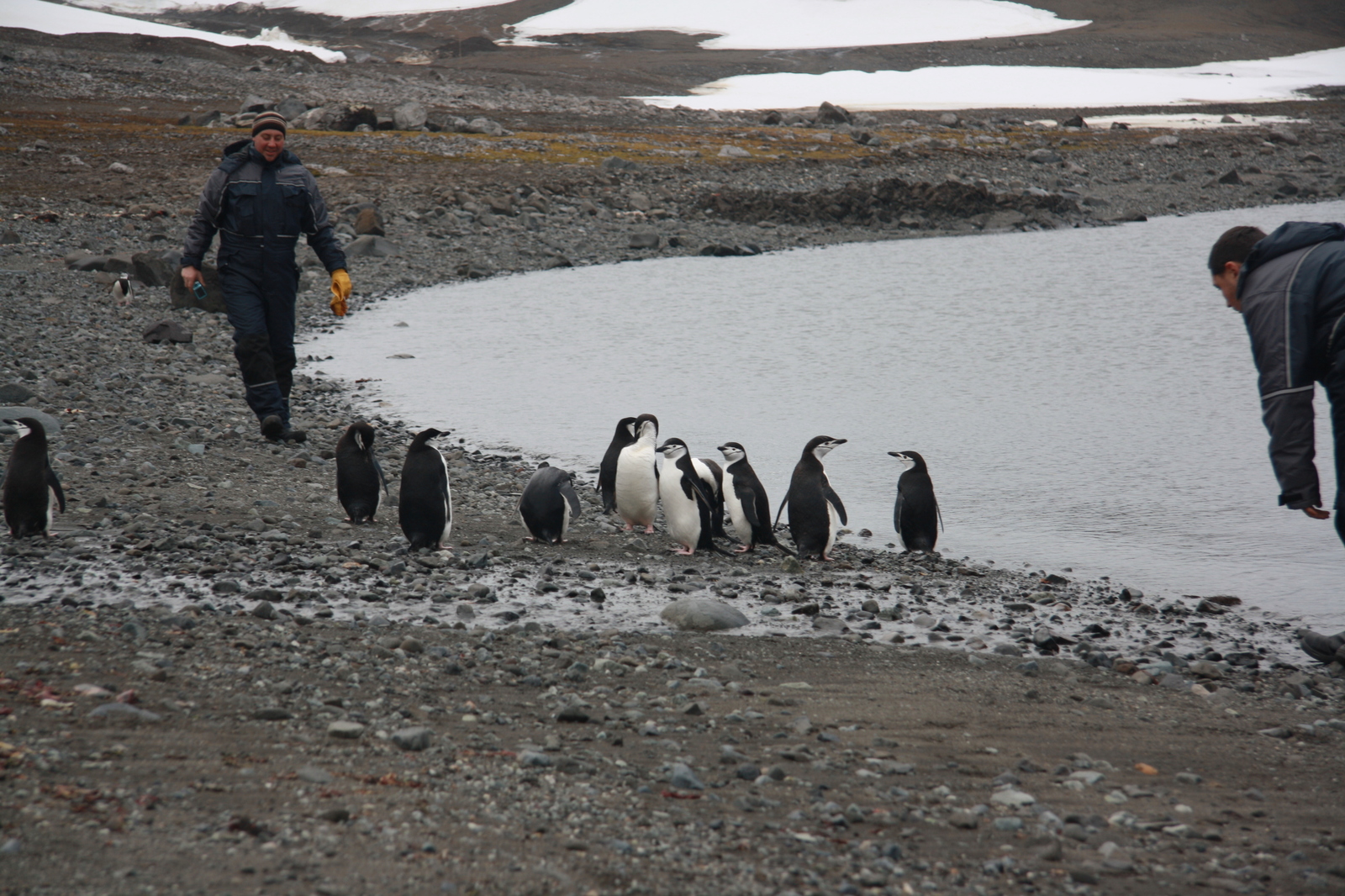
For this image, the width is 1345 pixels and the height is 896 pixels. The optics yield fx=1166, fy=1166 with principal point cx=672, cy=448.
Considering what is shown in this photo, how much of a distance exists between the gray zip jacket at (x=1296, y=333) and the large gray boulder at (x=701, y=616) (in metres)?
2.16

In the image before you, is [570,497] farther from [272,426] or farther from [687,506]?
[272,426]

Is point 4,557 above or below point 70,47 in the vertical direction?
below

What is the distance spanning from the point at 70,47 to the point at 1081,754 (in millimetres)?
61414

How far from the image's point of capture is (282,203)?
7.23 metres

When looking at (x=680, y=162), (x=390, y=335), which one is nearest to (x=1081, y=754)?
(x=390, y=335)

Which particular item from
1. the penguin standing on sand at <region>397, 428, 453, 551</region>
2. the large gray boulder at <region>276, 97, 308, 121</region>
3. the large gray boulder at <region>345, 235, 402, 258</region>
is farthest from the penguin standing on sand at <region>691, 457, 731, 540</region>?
the large gray boulder at <region>276, 97, 308, 121</region>

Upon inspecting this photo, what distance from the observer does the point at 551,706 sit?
3725 millimetres

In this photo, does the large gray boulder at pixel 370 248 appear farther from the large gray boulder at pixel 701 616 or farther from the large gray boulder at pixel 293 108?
the large gray boulder at pixel 293 108

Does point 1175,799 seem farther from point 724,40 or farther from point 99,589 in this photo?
point 724,40

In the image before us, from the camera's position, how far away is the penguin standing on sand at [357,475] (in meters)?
6.08

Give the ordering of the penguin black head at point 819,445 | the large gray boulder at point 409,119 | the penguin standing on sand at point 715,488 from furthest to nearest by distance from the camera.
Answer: the large gray boulder at point 409,119
the penguin black head at point 819,445
the penguin standing on sand at point 715,488

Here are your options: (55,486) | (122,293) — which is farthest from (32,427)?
(122,293)

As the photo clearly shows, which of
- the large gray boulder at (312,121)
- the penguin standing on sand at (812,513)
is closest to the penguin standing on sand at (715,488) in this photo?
the penguin standing on sand at (812,513)

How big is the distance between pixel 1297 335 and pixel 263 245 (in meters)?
5.85
